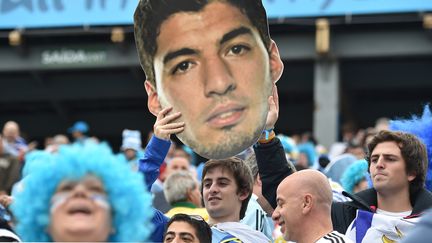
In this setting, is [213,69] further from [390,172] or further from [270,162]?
[390,172]

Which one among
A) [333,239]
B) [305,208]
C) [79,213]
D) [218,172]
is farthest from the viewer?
[218,172]

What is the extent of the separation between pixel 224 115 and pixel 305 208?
22.3 inches

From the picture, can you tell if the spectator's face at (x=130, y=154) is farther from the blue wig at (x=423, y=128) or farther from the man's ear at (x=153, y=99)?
the man's ear at (x=153, y=99)

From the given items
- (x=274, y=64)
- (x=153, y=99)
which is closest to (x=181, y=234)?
(x=153, y=99)

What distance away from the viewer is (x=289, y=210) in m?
4.21

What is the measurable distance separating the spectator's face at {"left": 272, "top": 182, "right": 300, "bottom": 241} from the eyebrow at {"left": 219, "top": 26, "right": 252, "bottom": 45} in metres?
0.72

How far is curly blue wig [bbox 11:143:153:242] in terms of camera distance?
3072 millimetres

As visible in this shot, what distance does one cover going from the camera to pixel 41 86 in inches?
720

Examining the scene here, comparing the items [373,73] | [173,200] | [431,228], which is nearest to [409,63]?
[373,73]

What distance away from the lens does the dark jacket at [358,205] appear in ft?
15.3

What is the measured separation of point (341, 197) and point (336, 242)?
173cm

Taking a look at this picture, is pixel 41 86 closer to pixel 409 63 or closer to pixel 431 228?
pixel 409 63

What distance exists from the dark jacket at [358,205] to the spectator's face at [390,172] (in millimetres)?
92

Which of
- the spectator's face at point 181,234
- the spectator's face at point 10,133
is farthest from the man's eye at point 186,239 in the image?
the spectator's face at point 10,133
